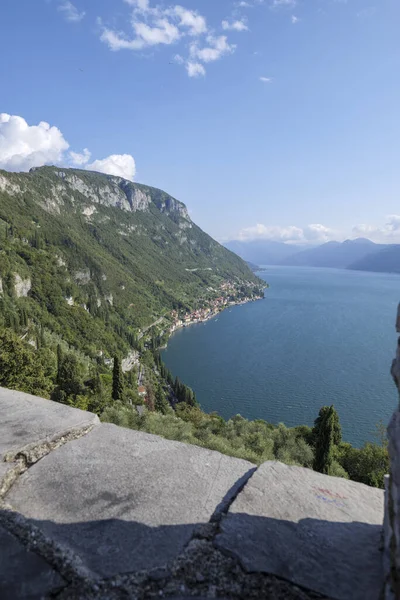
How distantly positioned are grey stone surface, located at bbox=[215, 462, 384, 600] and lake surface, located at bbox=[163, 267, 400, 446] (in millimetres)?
43084

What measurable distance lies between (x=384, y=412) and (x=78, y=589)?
54.0m

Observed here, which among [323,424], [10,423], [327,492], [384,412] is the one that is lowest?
[384,412]

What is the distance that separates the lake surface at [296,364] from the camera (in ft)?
161

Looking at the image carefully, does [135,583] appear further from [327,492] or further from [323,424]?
[323,424]

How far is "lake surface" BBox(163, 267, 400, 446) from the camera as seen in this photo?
49188 mm

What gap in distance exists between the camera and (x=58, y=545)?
2688 millimetres

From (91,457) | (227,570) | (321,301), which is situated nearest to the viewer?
(227,570)

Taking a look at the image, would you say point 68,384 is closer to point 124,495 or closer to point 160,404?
point 160,404

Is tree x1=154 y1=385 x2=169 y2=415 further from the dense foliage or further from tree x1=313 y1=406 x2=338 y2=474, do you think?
tree x1=313 y1=406 x2=338 y2=474

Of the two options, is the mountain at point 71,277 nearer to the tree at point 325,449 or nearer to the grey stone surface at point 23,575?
the tree at point 325,449

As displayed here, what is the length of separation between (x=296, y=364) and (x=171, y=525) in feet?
224

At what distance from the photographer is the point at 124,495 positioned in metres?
3.22

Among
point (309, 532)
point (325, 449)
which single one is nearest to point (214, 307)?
point (325, 449)

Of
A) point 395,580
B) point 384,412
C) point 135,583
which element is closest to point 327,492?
point 395,580
